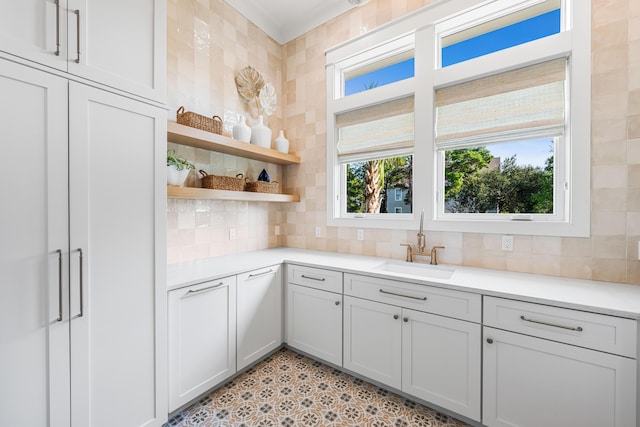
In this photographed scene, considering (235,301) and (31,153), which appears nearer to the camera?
(31,153)

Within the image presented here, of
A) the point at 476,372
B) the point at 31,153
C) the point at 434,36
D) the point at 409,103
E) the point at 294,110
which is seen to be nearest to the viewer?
the point at 31,153

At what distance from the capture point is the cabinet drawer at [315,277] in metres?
2.09

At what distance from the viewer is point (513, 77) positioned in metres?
1.95

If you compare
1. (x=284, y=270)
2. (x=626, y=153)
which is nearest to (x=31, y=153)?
(x=284, y=270)

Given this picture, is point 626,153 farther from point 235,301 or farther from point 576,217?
point 235,301

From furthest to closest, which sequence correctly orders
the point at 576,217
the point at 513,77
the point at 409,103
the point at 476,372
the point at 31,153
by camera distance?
the point at 409,103
the point at 513,77
the point at 576,217
the point at 476,372
the point at 31,153

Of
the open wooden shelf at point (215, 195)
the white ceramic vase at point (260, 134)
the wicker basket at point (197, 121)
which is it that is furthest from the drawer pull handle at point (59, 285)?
the white ceramic vase at point (260, 134)

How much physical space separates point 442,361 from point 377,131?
193 centimetres

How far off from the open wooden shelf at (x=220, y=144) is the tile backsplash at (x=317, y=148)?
0.11 metres

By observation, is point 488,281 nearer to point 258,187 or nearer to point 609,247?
point 609,247

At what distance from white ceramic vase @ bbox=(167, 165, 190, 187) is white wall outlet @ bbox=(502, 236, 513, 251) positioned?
7.85 ft

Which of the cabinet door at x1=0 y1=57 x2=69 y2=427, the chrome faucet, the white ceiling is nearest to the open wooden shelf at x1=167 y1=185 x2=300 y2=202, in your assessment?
the cabinet door at x1=0 y1=57 x2=69 y2=427

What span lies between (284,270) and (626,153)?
2.41m

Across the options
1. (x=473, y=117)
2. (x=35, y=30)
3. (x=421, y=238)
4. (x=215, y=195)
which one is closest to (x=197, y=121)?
(x=215, y=195)
